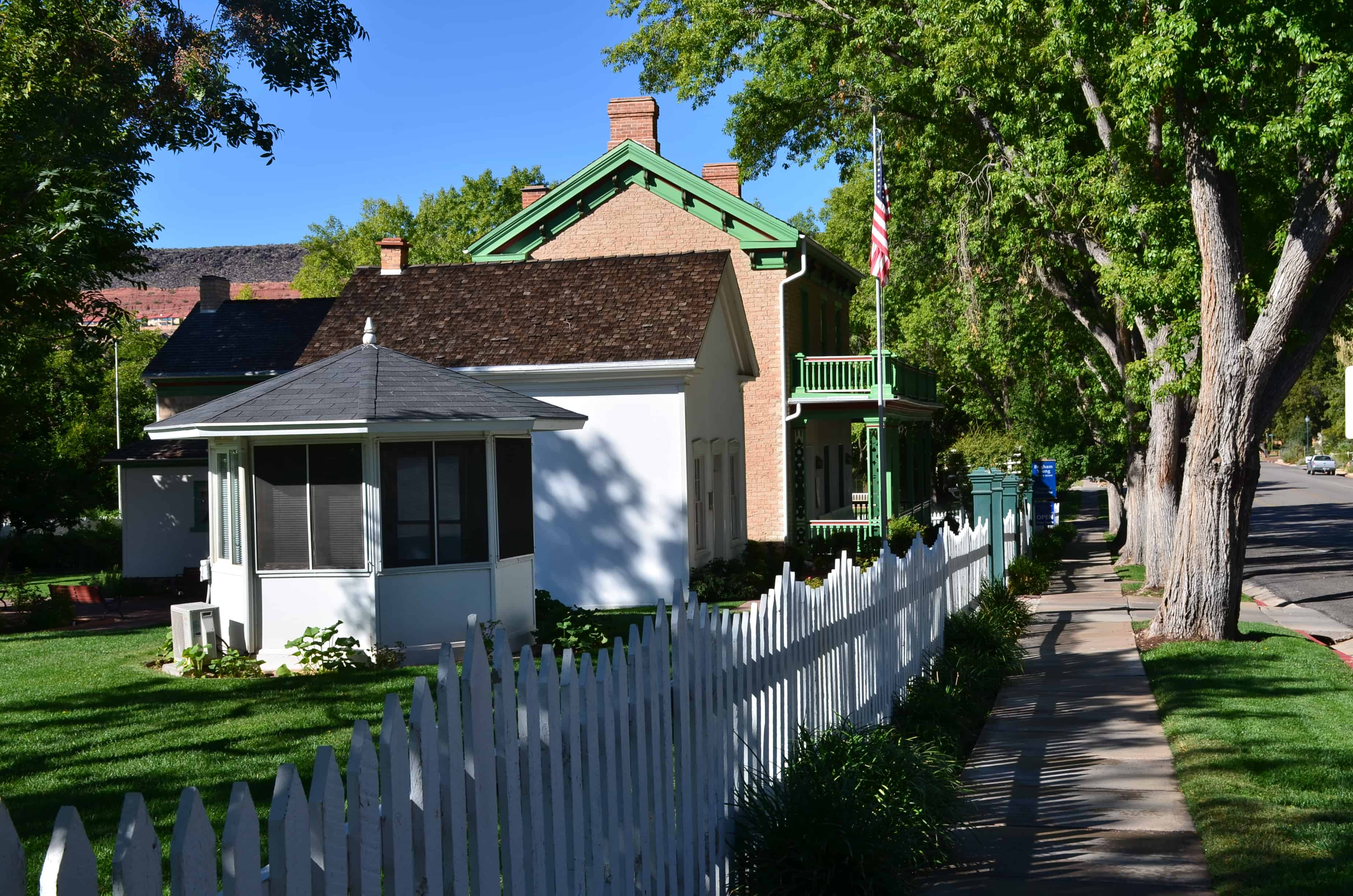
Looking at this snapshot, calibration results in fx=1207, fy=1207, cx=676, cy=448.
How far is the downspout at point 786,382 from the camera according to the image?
2727 cm

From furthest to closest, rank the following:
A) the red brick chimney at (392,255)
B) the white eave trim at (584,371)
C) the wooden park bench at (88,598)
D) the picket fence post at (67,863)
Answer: the red brick chimney at (392,255)
the wooden park bench at (88,598)
the white eave trim at (584,371)
the picket fence post at (67,863)

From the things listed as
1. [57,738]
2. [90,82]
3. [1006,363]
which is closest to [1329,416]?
[1006,363]

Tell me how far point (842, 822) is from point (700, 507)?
53.8 feet

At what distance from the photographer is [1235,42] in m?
12.6

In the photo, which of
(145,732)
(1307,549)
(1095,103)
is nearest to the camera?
→ (145,732)

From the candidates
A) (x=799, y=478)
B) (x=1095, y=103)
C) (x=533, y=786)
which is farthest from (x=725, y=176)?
(x=533, y=786)

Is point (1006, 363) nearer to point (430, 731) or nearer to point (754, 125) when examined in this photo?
point (754, 125)

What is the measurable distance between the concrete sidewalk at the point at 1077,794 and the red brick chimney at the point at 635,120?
1889cm

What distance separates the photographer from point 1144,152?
1862 centimetres

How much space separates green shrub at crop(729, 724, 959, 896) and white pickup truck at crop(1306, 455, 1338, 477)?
3595 inches

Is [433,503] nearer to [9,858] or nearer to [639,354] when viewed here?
[639,354]

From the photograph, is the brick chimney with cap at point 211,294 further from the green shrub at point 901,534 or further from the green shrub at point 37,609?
the green shrub at point 901,534

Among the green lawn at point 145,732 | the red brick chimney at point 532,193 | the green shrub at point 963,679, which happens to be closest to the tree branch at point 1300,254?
the green shrub at point 963,679

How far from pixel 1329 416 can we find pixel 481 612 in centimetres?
10176
